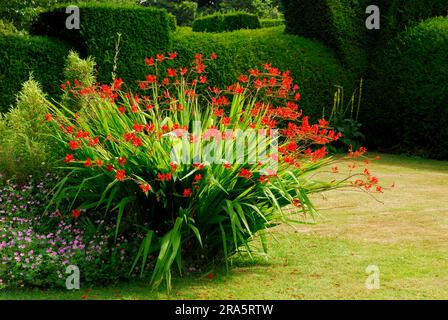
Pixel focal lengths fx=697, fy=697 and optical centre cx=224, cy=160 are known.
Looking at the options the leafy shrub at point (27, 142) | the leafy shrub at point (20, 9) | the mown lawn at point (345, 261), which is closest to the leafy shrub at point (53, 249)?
the mown lawn at point (345, 261)

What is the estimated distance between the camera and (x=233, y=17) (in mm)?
19953

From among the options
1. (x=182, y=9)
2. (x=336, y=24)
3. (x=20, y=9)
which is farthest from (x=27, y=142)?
(x=182, y=9)

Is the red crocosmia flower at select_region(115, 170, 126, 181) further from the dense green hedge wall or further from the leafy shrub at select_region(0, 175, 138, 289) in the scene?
the dense green hedge wall

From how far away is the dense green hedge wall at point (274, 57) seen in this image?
1162 cm

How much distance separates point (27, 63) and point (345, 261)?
6156 millimetres

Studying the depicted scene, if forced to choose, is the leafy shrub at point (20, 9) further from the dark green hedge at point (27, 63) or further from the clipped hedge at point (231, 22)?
the dark green hedge at point (27, 63)

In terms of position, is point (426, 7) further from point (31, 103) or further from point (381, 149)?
point (31, 103)

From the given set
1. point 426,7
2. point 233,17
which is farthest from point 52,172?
point 233,17

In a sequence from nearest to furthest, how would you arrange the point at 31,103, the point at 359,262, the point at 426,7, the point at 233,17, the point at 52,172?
the point at 359,262, the point at 52,172, the point at 31,103, the point at 426,7, the point at 233,17

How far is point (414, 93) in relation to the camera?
12.5m

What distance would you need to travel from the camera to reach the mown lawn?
504 centimetres

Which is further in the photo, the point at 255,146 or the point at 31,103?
the point at 31,103

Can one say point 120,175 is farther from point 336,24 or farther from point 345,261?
point 336,24
